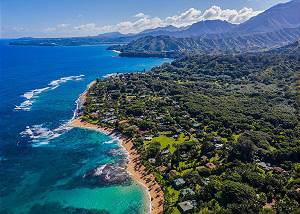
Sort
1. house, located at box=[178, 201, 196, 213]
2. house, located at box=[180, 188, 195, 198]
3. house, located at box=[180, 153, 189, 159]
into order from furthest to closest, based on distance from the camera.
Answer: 1. house, located at box=[180, 153, 189, 159]
2. house, located at box=[180, 188, 195, 198]
3. house, located at box=[178, 201, 196, 213]

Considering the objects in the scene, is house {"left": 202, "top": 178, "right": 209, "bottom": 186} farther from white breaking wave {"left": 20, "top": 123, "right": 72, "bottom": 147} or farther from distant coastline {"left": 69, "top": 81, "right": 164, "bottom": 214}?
white breaking wave {"left": 20, "top": 123, "right": 72, "bottom": 147}

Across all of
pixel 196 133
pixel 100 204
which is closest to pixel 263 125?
pixel 196 133

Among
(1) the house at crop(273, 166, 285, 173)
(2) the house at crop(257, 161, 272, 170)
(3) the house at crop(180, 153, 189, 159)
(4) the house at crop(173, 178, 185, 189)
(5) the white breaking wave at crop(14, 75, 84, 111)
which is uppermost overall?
(1) the house at crop(273, 166, 285, 173)

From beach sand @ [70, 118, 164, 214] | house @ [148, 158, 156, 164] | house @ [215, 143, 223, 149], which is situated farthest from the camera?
house @ [215, 143, 223, 149]

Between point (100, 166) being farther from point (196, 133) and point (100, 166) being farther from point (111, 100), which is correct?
point (111, 100)

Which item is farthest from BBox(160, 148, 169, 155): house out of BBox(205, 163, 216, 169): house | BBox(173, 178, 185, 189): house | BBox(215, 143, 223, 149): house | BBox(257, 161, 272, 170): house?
BBox(257, 161, 272, 170): house

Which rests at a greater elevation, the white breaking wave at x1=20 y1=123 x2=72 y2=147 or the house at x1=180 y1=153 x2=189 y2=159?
the house at x1=180 y1=153 x2=189 y2=159
